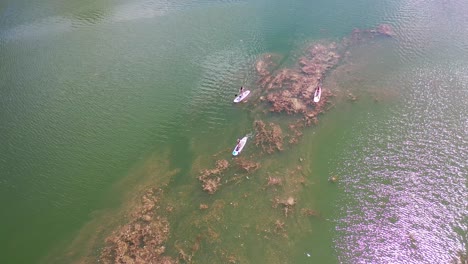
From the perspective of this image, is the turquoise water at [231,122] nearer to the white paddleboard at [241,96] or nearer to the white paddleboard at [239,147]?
the white paddleboard at [239,147]

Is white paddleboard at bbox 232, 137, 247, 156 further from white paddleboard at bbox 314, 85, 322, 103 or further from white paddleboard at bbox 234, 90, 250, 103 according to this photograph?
white paddleboard at bbox 314, 85, 322, 103

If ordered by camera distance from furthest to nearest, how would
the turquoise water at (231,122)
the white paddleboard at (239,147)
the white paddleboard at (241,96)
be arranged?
the white paddleboard at (241,96), the white paddleboard at (239,147), the turquoise water at (231,122)

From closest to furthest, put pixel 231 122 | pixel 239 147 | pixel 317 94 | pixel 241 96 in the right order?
pixel 239 147 → pixel 231 122 → pixel 317 94 → pixel 241 96

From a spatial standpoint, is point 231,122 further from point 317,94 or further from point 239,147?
point 317,94

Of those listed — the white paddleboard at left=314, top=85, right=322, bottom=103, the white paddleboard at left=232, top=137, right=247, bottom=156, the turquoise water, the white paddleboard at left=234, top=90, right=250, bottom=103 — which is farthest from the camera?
the white paddleboard at left=234, top=90, right=250, bottom=103

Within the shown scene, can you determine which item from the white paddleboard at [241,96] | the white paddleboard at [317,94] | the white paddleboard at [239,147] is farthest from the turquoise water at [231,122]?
the white paddleboard at [317,94]

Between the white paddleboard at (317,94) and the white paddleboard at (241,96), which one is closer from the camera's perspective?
the white paddleboard at (317,94)

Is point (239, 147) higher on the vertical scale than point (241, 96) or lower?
lower

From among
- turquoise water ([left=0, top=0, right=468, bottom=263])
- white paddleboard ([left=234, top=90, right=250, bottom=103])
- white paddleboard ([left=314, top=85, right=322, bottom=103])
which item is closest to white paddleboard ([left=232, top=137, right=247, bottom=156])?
turquoise water ([left=0, top=0, right=468, bottom=263])

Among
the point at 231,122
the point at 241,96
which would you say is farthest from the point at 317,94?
the point at 231,122

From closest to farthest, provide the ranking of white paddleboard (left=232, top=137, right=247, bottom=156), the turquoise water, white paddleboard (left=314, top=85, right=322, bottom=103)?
the turquoise water
white paddleboard (left=232, top=137, right=247, bottom=156)
white paddleboard (left=314, top=85, right=322, bottom=103)
